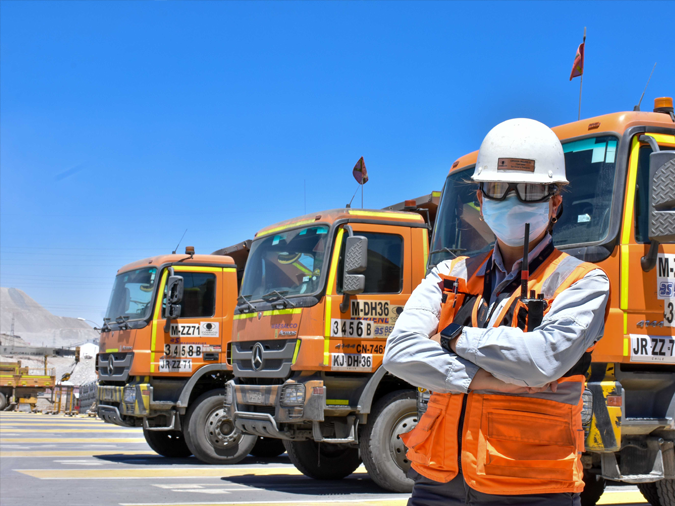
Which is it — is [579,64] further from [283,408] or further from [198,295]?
[198,295]

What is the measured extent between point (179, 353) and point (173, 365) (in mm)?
198

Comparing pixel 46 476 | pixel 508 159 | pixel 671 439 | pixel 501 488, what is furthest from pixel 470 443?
pixel 46 476

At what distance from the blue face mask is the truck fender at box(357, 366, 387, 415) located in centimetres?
649

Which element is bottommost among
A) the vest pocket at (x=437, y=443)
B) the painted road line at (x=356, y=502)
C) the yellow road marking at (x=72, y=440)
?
the yellow road marking at (x=72, y=440)

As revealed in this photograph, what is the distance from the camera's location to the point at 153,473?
37.3ft

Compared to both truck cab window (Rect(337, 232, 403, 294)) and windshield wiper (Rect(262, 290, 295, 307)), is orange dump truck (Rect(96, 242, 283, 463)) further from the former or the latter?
truck cab window (Rect(337, 232, 403, 294))

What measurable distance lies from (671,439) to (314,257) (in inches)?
176

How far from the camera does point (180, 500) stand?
8.54 metres

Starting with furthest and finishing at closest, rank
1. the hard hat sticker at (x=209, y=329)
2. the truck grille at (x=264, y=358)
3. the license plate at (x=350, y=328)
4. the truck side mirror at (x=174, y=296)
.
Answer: the hard hat sticker at (x=209, y=329), the truck side mirror at (x=174, y=296), the truck grille at (x=264, y=358), the license plate at (x=350, y=328)

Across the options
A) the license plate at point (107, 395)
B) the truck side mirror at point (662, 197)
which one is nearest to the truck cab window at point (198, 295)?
the license plate at point (107, 395)

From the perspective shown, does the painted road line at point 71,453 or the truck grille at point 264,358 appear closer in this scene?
the truck grille at point 264,358

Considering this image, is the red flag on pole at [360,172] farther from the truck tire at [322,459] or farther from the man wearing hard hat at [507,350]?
the man wearing hard hat at [507,350]

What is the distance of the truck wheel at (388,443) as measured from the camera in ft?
29.2

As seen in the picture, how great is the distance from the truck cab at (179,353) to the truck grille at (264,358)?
2.29 meters
